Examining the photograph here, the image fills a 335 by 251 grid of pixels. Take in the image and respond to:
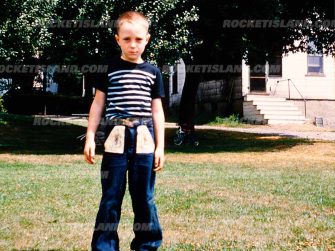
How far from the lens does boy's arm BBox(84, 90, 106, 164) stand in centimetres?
412

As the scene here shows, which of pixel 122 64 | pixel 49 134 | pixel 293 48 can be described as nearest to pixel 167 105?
pixel 49 134

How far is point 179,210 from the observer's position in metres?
6.91

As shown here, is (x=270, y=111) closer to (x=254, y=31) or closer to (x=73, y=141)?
(x=254, y=31)

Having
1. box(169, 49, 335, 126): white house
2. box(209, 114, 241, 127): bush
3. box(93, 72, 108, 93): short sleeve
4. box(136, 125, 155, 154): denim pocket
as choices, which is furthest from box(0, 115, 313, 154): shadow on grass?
box(136, 125, 155, 154): denim pocket

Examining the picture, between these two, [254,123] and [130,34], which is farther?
[254,123]

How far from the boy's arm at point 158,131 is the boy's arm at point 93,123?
1.52 feet

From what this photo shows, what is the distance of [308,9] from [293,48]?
247 cm

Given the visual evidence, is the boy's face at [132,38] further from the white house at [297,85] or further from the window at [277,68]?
the window at [277,68]

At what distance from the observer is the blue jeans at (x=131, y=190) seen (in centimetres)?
410

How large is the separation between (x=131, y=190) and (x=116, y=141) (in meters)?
0.45

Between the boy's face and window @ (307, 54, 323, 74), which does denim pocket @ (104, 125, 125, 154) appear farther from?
window @ (307, 54, 323, 74)

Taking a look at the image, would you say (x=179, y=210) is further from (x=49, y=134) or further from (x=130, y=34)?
(x=49, y=134)

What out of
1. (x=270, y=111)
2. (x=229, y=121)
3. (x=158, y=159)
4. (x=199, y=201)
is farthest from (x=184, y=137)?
(x=158, y=159)

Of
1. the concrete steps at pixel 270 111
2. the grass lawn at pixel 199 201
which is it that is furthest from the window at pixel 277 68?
the grass lawn at pixel 199 201
